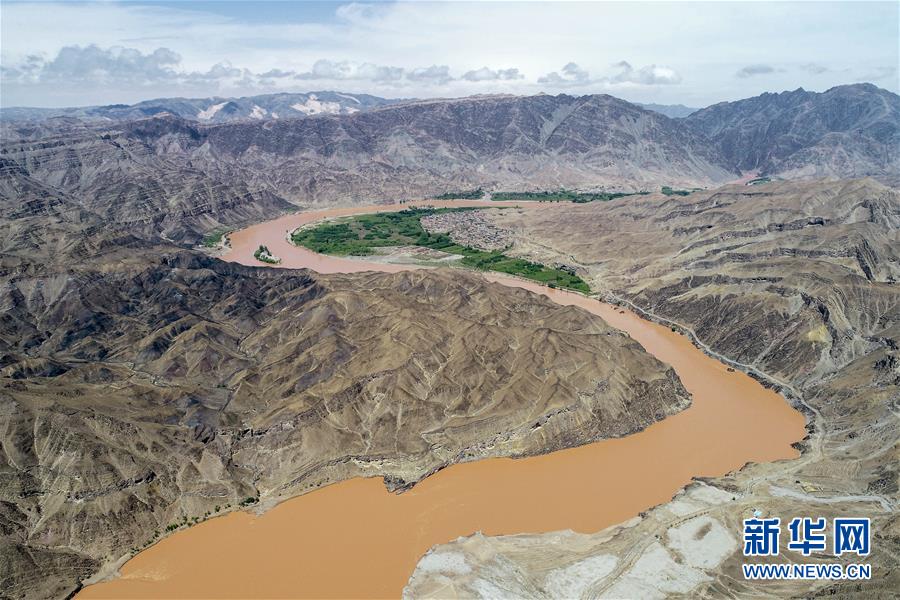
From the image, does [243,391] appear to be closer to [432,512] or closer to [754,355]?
[432,512]

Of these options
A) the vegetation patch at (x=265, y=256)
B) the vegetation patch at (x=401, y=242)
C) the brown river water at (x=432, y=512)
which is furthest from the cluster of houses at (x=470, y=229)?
the brown river water at (x=432, y=512)

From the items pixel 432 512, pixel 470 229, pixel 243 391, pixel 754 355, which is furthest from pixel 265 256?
pixel 432 512

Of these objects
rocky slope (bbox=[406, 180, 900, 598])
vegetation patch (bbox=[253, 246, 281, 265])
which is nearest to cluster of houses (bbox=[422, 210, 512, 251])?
rocky slope (bbox=[406, 180, 900, 598])

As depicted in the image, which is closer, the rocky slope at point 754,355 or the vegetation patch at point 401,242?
the rocky slope at point 754,355

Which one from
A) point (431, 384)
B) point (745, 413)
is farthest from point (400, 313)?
point (745, 413)

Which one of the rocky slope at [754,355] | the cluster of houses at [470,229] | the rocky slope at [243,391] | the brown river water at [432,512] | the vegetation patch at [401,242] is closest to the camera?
the rocky slope at [754,355]

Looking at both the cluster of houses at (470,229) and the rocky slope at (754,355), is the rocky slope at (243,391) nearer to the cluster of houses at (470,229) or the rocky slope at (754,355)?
the rocky slope at (754,355)

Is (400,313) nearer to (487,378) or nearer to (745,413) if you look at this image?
(487,378)
